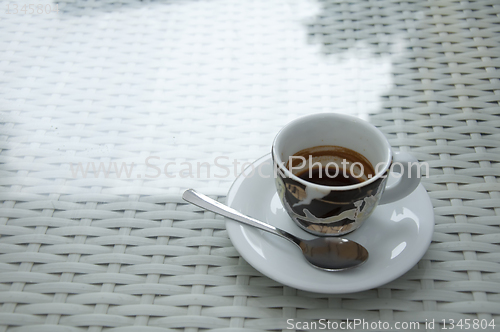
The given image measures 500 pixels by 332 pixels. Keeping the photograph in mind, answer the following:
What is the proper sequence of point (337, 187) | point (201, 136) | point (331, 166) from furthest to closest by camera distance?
point (201, 136), point (331, 166), point (337, 187)

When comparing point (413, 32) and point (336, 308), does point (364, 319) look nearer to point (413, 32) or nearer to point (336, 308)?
point (336, 308)

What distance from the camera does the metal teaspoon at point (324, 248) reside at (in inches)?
18.5

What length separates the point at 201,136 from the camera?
69cm

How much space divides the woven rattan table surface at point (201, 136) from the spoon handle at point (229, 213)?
1.6 inches

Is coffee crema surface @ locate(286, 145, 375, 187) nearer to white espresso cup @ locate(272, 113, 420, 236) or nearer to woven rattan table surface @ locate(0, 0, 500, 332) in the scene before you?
white espresso cup @ locate(272, 113, 420, 236)

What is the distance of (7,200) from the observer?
0.60 meters

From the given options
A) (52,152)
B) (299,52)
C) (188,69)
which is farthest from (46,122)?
(299,52)

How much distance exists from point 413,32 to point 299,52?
0.24 m

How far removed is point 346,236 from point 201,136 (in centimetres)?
31

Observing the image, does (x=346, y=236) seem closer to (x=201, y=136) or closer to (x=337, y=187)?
(x=337, y=187)

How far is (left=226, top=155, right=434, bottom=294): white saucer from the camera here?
45 cm

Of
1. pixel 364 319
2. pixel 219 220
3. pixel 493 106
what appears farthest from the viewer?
pixel 493 106

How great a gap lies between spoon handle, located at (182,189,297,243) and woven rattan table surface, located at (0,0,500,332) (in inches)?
1.6

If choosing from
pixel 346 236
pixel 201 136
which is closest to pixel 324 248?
pixel 346 236
